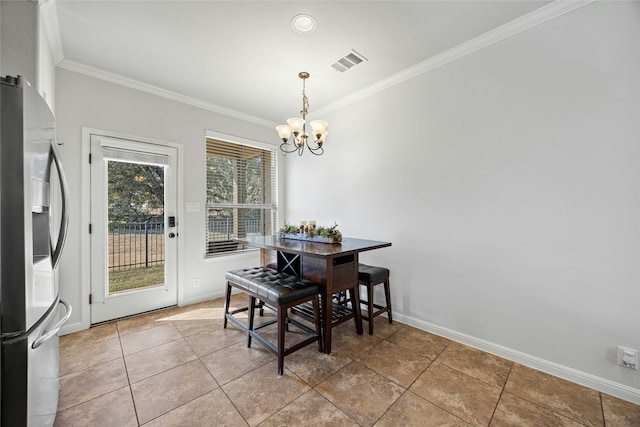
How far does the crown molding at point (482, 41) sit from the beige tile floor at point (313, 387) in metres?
2.75

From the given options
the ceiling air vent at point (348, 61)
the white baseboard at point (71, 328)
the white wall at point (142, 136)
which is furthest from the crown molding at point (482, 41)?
the white baseboard at point (71, 328)

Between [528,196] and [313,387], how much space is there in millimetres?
2238

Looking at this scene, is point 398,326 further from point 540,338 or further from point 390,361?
point 540,338

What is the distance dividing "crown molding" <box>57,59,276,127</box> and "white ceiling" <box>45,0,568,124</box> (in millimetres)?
11

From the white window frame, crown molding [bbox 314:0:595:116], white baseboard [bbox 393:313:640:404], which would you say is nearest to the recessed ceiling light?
crown molding [bbox 314:0:595:116]

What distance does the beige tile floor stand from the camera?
1586 mm

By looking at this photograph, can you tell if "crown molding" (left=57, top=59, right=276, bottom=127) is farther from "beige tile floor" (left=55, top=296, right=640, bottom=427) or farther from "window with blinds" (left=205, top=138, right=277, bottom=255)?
"beige tile floor" (left=55, top=296, right=640, bottom=427)

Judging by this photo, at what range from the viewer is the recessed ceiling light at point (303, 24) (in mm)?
2074

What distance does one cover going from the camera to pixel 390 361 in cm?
217

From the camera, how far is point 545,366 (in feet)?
6.61

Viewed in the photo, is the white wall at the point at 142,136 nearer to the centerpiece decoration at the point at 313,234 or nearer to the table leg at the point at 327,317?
the centerpiece decoration at the point at 313,234

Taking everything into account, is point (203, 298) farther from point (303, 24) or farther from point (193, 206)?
point (303, 24)

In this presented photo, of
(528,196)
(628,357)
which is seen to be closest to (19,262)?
(528,196)

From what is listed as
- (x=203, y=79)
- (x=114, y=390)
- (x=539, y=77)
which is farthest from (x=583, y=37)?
(x=114, y=390)
